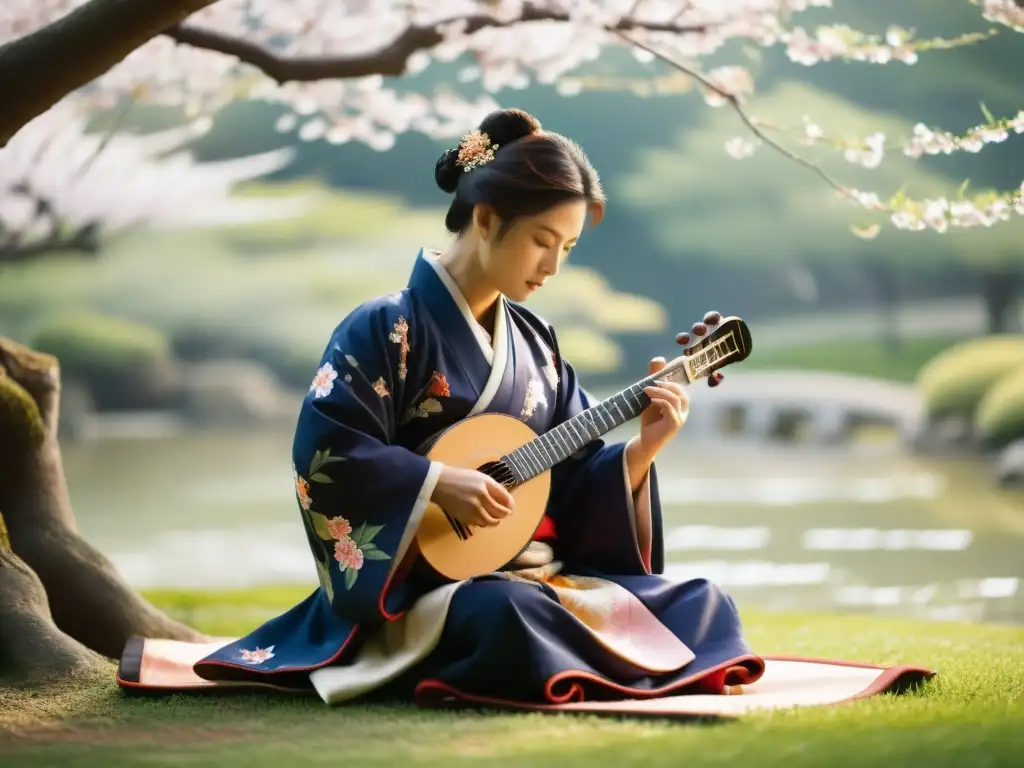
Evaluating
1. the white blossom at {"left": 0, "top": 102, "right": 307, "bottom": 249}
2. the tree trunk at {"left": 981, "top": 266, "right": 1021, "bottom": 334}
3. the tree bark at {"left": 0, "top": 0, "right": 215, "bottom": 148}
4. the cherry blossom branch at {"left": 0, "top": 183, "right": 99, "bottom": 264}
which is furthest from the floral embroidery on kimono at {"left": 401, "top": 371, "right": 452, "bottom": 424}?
the tree trunk at {"left": 981, "top": 266, "right": 1021, "bottom": 334}

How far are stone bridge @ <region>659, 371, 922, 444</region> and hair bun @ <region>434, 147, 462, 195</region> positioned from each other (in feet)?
15.7

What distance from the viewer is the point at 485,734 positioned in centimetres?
216

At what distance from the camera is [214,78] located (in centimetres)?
592

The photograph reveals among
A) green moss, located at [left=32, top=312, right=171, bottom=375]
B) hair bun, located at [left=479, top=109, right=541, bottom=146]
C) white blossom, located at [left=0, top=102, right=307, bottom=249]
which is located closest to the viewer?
hair bun, located at [left=479, top=109, right=541, bottom=146]

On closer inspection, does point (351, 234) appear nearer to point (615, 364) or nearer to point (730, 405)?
point (615, 364)

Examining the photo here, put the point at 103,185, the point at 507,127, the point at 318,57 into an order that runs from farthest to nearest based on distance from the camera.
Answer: the point at 103,185, the point at 318,57, the point at 507,127

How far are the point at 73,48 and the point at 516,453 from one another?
1301 millimetres

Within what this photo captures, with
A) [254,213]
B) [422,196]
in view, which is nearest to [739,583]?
[422,196]

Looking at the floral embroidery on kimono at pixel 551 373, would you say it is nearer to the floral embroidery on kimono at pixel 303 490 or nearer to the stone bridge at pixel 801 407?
the floral embroidery on kimono at pixel 303 490

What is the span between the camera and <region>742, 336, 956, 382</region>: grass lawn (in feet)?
23.9

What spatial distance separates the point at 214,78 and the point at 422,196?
209 cm

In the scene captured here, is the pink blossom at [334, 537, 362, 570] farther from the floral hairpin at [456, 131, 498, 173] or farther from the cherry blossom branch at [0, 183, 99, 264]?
the cherry blossom branch at [0, 183, 99, 264]

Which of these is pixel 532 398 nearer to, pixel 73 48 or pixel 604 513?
pixel 604 513

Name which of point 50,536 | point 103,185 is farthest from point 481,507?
point 103,185
